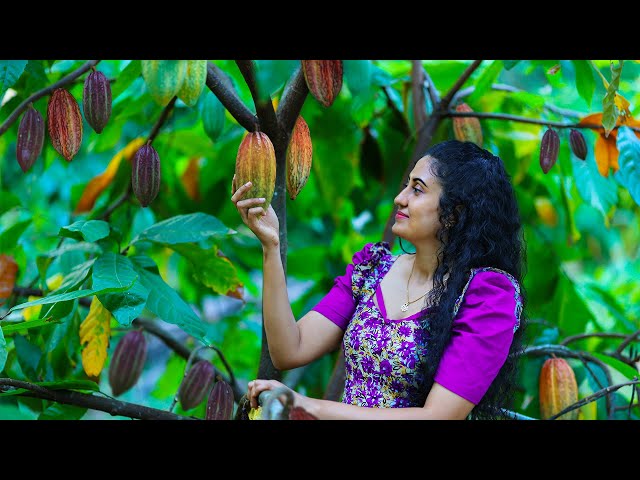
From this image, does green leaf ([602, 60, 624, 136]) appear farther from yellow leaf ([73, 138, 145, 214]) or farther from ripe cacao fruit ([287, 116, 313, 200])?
yellow leaf ([73, 138, 145, 214])

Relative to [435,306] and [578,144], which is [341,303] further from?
[578,144]

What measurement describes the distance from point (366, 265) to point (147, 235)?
393 millimetres

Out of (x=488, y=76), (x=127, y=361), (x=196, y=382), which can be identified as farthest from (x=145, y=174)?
(x=488, y=76)

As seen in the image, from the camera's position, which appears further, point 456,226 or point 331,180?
point 331,180

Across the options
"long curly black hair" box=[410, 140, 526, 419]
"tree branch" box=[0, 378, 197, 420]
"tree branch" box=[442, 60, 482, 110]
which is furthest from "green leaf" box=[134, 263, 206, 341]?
"tree branch" box=[442, 60, 482, 110]

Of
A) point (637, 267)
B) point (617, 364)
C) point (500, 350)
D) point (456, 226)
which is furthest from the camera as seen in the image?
point (637, 267)

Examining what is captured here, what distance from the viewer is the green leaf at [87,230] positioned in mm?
1249

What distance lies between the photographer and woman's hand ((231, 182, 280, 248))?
1039 millimetres

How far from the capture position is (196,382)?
1.47m

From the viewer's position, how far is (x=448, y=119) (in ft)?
6.10

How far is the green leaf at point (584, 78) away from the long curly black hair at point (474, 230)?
26cm
